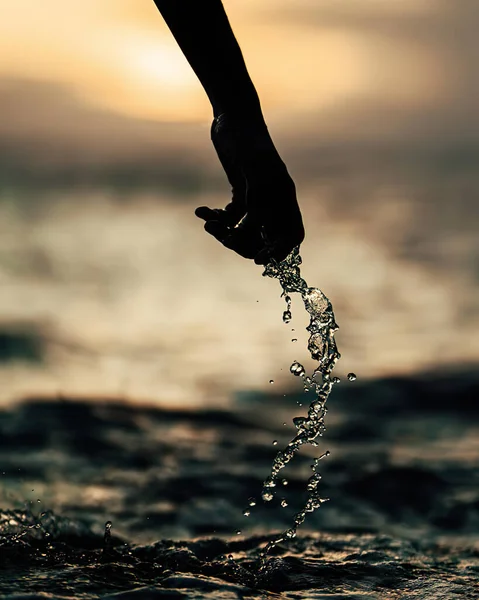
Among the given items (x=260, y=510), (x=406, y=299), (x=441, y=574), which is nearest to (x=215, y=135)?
(x=441, y=574)

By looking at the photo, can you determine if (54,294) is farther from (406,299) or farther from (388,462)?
(388,462)

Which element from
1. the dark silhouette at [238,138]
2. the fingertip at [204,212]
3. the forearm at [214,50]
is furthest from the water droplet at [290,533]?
the forearm at [214,50]

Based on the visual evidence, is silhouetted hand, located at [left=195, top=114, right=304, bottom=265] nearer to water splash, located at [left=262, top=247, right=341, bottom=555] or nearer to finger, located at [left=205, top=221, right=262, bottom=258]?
finger, located at [left=205, top=221, right=262, bottom=258]

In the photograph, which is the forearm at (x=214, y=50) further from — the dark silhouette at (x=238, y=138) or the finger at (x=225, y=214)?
the finger at (x=225, y=214)

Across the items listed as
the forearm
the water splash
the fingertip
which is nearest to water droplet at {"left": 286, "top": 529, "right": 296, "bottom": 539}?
the water splash

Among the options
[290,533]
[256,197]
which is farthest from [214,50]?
[290,533]

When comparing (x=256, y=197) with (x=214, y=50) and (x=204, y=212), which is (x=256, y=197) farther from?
(x=214, y=50)
